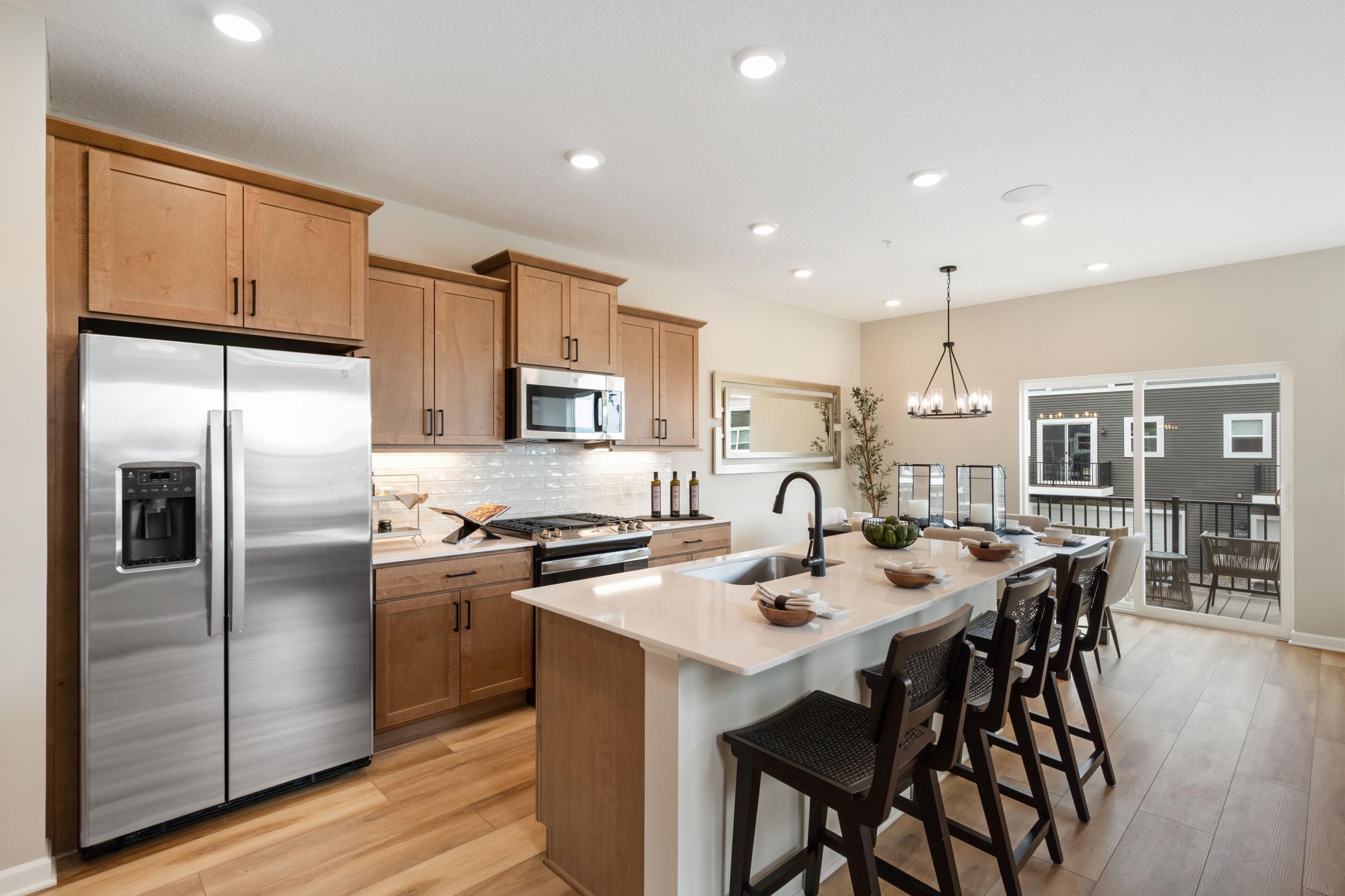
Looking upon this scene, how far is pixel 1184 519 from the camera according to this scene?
17.7 ft

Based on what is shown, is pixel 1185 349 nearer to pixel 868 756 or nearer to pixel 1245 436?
pixel 1245 436

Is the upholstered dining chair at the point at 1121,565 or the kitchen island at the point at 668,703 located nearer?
the kitchen island at the point at 668,703

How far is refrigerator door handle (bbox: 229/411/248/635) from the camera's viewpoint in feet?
8.16

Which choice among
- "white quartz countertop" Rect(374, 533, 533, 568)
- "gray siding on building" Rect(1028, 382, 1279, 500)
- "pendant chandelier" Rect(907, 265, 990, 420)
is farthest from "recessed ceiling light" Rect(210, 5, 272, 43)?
"gray siding on building" Rect(1028, 382, 1279, 500)

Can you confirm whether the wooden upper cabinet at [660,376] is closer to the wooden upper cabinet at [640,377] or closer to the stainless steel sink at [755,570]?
the wooden upper cabinet at [640,377]

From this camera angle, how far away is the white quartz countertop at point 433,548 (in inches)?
124

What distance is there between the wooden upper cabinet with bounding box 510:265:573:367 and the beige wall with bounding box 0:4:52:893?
80.5 inches

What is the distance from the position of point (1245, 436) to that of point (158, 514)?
22.1ft

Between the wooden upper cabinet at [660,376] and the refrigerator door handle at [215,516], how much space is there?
2.44m

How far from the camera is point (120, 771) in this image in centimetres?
230

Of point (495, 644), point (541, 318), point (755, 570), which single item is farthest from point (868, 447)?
point (495, 644)

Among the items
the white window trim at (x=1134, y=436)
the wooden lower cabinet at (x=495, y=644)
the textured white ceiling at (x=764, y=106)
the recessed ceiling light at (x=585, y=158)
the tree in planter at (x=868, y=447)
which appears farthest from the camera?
the tree in planter at (x=868, y=447)

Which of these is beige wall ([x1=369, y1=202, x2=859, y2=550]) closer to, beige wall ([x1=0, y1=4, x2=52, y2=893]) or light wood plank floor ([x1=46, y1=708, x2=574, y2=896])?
beige wall ([x1=0, y1=4, x2=52, y2=893])

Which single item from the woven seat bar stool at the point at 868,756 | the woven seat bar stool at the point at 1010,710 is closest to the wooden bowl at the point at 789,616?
the woven seat bar stool at the point at 868,756
